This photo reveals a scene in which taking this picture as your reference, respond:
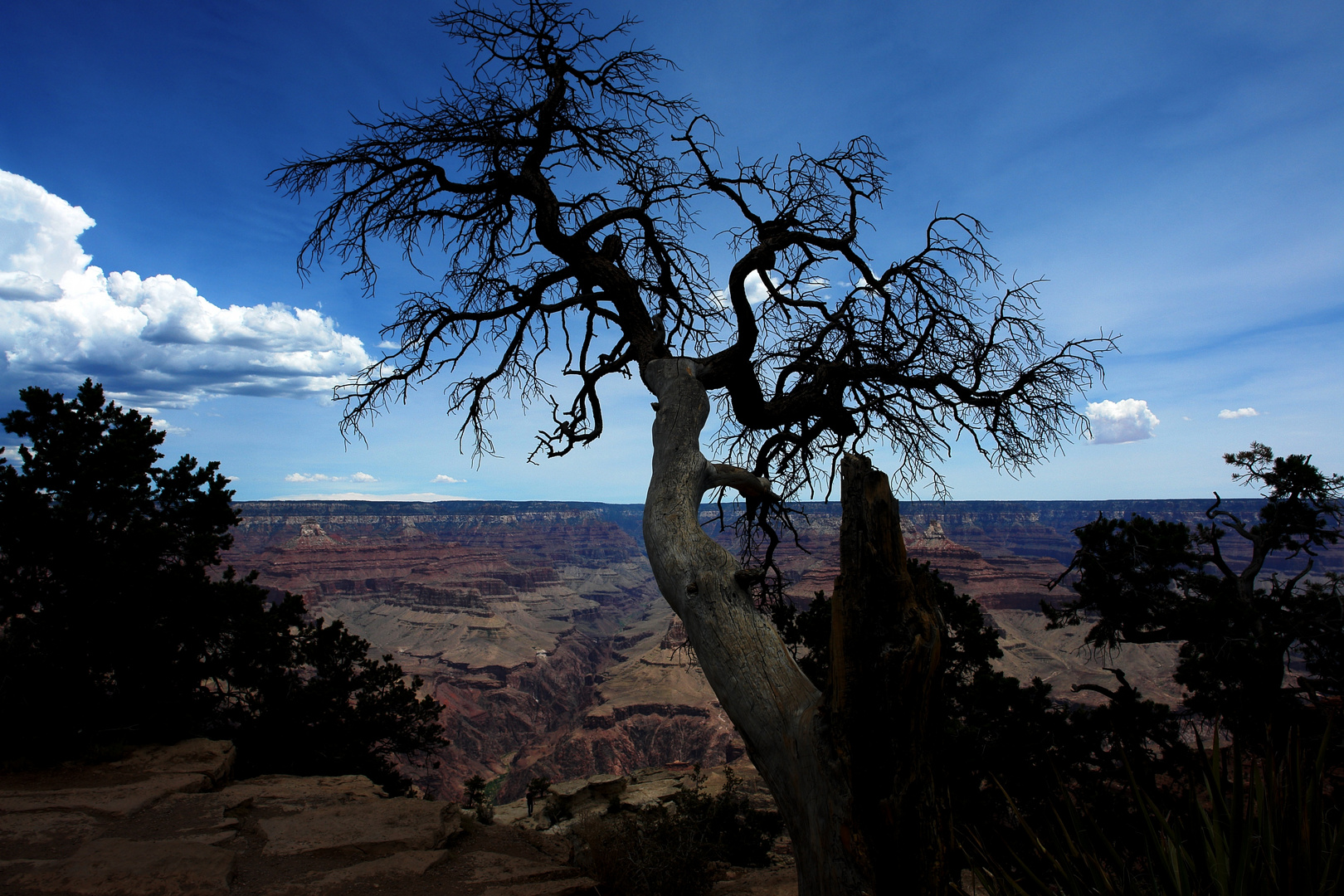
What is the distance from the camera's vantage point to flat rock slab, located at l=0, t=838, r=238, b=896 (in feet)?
11.1

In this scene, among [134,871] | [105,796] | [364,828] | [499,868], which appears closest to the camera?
[134,871]

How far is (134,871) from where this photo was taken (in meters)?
3.55

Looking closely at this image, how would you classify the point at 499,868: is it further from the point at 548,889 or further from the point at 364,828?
the point at 364,828

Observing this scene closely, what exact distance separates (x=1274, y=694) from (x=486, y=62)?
1031cm

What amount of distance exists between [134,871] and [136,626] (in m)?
4.55

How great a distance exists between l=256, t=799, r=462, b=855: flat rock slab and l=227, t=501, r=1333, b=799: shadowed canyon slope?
27.2ft

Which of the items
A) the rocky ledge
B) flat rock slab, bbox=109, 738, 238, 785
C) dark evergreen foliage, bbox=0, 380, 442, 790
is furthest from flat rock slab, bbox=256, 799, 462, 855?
dark evergreen foliage, bbox=0, 380, 442, 790

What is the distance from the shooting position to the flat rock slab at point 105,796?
460 cm

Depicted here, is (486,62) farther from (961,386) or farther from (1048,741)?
(1048,741)

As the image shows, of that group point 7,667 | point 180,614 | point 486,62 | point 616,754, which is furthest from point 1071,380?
point 616,754

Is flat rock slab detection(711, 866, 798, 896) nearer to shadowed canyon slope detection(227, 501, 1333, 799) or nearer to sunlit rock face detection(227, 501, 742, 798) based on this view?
shadowed canyon slope detection(227, 501, 1333, 799)

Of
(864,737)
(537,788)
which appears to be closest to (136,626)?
(537,788)

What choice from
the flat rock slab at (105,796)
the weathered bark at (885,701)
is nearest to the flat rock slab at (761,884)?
the weathered bark at (885,701)

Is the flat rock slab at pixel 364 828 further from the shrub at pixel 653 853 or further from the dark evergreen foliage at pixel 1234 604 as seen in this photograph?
the dark evergreen foliage at pixel 1234 604
